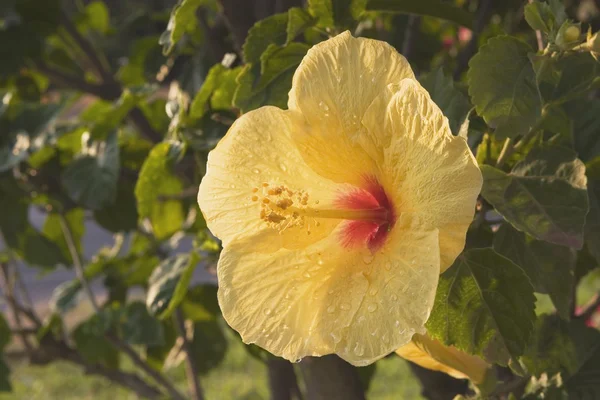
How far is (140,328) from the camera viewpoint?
162cm

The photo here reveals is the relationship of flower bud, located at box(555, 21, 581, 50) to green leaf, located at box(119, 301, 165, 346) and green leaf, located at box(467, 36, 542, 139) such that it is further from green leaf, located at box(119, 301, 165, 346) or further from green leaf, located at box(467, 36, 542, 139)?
green leaf, located at box(119, 301, 165, 346)

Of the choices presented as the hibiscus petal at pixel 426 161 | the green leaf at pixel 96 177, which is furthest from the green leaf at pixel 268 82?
the green leaf at pixel 96 177

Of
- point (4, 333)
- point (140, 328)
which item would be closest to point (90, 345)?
point (4, 333)

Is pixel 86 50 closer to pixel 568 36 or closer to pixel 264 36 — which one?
pixel 264 36

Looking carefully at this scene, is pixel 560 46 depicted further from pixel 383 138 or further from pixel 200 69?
pixel 200 69

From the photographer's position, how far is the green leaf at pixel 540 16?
818 mm

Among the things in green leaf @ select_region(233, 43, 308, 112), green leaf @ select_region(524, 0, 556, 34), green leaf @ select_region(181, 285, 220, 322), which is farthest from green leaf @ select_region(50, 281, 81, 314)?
green leaf @ select_region(524, 0, 556, 34)

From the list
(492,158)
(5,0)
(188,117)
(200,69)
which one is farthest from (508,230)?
(5,0)

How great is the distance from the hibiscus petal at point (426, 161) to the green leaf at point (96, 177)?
2.60ft

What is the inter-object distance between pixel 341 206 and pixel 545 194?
0.21 meters

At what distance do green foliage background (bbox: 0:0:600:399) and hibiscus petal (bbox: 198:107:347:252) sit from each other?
0.45 feet

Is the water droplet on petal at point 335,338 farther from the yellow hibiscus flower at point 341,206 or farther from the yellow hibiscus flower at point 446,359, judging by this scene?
the yellow hibiscus flower at point 446,359

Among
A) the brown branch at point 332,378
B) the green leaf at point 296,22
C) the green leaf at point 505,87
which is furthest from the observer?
the brown branch at point 332,378

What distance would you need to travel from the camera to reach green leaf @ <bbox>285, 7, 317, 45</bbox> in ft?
3.24
